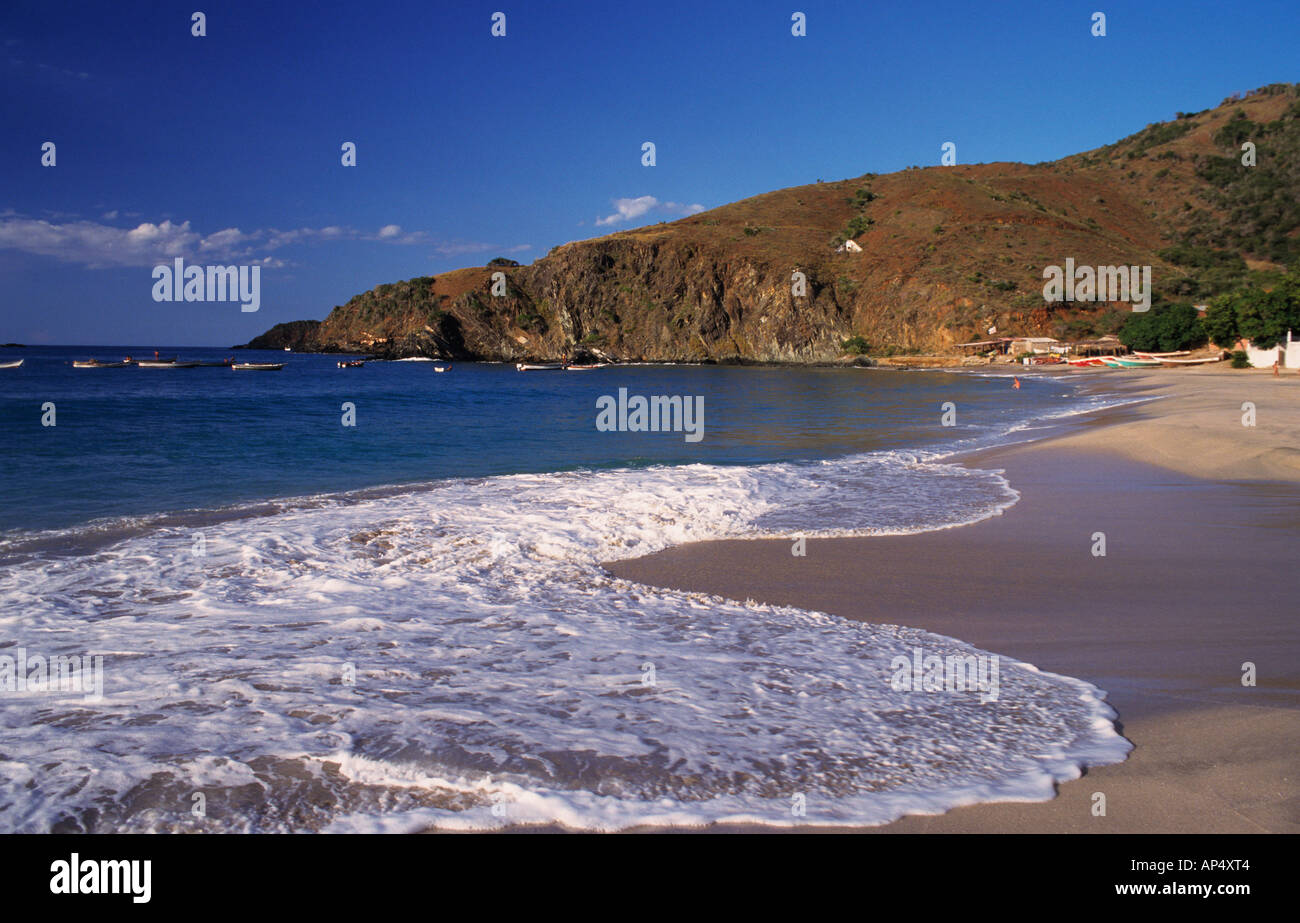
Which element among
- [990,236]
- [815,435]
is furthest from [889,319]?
[815,435]

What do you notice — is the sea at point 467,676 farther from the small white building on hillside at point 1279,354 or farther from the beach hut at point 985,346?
the beach hut at point 985,346

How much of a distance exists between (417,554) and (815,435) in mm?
16606

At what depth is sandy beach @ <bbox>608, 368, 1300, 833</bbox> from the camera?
134 inches

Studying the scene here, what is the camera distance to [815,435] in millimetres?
23312

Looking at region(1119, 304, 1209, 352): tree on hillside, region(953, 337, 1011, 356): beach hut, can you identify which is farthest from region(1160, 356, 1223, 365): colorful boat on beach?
region(953, 337, 1011, 356): beach hut

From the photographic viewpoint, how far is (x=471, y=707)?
456 centimetres

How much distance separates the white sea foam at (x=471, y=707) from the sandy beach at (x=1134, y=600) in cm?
30

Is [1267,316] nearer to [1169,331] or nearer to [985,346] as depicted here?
[1169,331]

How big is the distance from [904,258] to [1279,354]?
56.1 m

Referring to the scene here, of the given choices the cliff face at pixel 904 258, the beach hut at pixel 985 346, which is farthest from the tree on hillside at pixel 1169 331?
the beach hut at pixel 985 346

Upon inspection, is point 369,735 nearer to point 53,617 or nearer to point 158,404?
point 53,617

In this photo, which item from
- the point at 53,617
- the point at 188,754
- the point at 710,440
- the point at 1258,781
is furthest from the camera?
the point at 710,440

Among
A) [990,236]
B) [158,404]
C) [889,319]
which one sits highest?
[990,236]

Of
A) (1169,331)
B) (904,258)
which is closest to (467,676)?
(1169,331)
